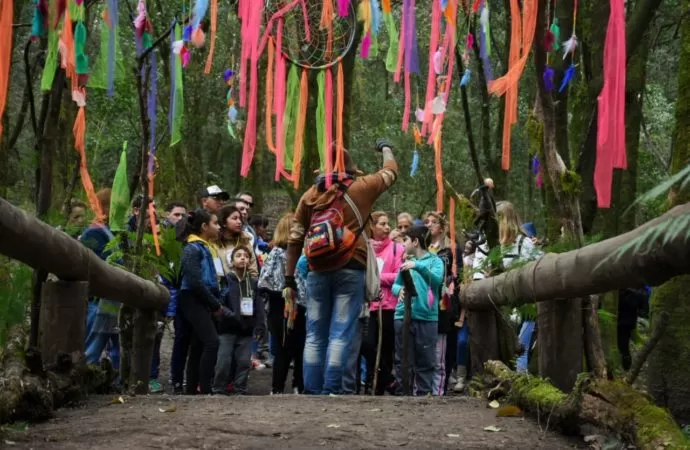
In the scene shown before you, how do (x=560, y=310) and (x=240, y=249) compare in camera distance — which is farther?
(x=240, y=249)

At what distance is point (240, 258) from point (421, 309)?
1780 mm

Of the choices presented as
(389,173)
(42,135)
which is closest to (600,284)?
(389,173)

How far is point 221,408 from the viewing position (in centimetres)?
549

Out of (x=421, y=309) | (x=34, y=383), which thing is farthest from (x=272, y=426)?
(x=421, y=309)

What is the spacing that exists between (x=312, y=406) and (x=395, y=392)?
16.7 ft

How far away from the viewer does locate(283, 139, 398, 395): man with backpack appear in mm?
7254

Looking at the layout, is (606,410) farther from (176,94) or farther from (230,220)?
(230,220)

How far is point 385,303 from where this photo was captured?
10289mm

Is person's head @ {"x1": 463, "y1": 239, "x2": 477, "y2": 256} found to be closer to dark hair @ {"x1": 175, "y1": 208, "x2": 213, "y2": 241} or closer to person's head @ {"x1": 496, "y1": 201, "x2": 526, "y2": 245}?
person's head @ {"x1": 496, "y1": 201, "x2": 526, "y2": 245}

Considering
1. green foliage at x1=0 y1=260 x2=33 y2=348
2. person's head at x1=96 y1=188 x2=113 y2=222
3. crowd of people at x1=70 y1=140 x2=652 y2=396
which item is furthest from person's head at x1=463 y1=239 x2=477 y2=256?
green foliage at x1=0 y1=260 x2=33 y2=348

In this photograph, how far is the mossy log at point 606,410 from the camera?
348 cm

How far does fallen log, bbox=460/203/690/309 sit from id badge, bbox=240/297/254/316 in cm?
295

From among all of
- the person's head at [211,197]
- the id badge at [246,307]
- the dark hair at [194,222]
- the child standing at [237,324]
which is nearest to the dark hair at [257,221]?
the person's head at [211,197]

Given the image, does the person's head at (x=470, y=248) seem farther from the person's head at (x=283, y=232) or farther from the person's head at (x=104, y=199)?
the person's head at (x=104, y=199)
